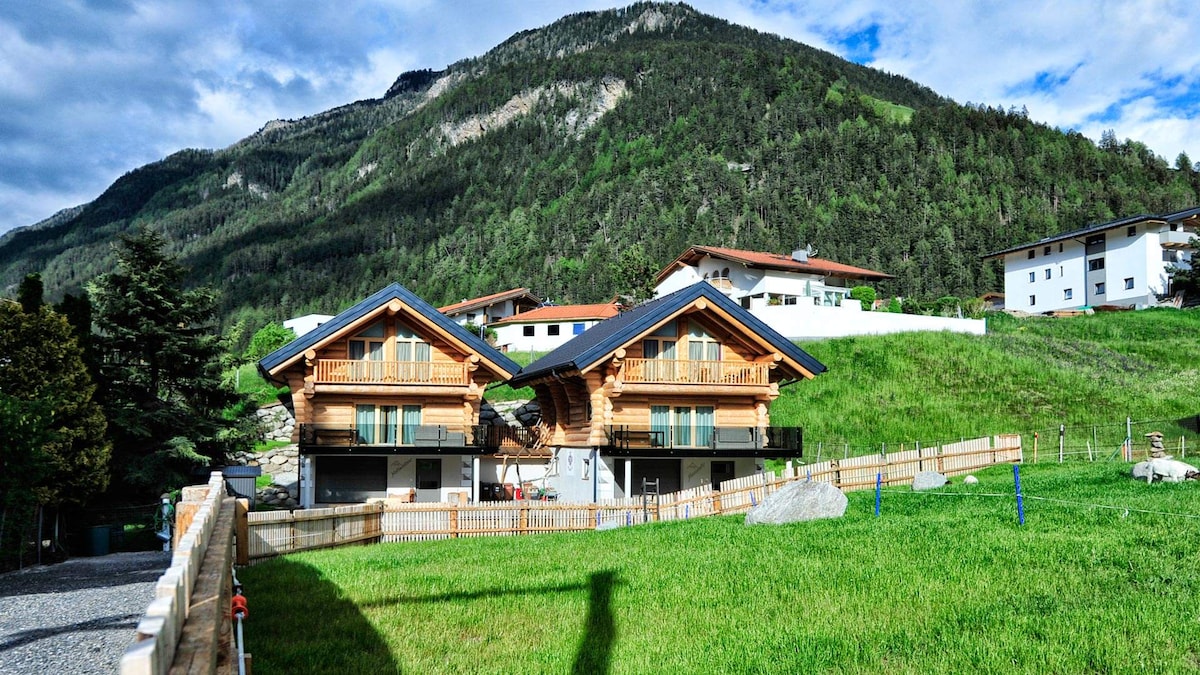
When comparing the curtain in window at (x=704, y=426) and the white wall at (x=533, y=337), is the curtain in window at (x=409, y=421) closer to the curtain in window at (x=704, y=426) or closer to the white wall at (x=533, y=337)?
the curtain in window at (x=704, y=426)

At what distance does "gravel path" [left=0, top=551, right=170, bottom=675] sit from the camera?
35.9ft

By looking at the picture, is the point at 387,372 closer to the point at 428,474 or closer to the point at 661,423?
the point at 428,474

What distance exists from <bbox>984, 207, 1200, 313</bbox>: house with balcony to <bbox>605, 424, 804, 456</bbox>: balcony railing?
55.5 meters

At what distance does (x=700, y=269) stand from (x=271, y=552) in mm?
60005

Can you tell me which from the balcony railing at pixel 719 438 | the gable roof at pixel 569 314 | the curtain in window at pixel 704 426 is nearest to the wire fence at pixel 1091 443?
the balcony railing at pixel 719 438

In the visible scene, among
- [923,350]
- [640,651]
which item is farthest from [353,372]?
[923,350]

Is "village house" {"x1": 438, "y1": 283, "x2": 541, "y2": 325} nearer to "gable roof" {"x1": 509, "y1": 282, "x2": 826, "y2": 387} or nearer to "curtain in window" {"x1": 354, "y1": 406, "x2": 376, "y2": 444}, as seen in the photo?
"gable roof" {"x1": 509, "y1": 282, "x2": 826, "y2": 387}

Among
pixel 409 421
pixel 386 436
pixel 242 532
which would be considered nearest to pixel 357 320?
pixel 409 421

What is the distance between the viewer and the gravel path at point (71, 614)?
10.9 meters

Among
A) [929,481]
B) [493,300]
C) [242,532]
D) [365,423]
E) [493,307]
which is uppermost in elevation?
[493,300]

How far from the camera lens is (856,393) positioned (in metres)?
49.3

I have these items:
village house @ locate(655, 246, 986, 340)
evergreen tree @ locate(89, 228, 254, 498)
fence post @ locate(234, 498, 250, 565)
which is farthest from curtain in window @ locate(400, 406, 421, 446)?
village house @ locate(655, 246, 986, 340)

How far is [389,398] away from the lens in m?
34.1

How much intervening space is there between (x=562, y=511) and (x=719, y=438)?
10117 millimetres
